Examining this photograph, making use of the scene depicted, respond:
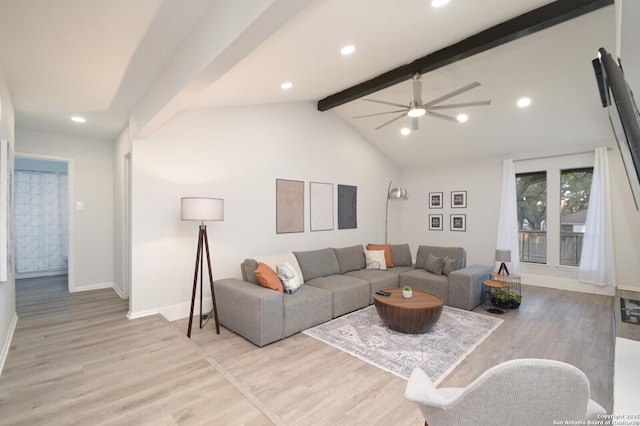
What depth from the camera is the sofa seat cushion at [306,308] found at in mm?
3346

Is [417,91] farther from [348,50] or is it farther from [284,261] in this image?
[284,261]

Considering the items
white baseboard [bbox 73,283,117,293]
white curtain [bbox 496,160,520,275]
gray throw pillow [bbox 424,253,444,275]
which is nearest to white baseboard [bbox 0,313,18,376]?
white baseboard [bbox 73,283,117,293]

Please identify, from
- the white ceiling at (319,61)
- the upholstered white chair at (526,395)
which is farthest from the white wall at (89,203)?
the upholstered white chair at (526,395)

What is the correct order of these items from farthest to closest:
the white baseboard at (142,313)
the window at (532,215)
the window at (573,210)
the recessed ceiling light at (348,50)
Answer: the window at (532,215) → the window at (573,210) → the white baseboard at (142,313) → the recessed ceiling light at (348,50)

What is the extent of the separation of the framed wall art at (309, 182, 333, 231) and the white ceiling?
1.63 m

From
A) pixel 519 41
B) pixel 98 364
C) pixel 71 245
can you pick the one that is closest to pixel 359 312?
pixel 98 364

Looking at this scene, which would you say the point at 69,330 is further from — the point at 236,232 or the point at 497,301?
the point at 497,301

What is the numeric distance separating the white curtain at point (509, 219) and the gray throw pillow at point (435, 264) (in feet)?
6.26

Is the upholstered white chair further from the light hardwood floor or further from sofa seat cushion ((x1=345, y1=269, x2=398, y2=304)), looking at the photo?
sofa seat cushion ((x1=345, y1=269, x2=398, y2=304))

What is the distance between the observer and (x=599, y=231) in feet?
16.3

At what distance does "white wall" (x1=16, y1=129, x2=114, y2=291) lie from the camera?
4.89 m

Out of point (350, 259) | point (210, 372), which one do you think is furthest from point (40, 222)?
point (350, 259)

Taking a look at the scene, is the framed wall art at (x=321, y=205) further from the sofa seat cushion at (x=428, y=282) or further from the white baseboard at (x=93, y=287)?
the white baseboard at (x=93, y=287)

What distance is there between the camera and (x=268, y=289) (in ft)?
11.1
